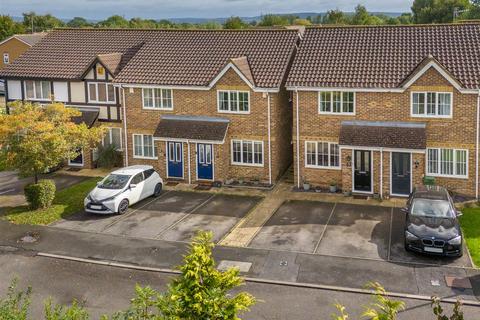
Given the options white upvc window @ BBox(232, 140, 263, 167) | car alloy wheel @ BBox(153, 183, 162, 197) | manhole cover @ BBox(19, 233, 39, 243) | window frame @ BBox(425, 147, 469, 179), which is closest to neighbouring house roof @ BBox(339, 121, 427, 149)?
window frame @ BBox(425, 147, 469, 179)

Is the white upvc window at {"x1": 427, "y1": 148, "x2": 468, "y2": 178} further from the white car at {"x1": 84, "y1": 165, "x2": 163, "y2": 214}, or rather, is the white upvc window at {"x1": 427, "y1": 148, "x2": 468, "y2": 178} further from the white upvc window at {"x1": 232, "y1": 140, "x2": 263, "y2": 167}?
the white car at {"x1": 84, "y1": 165, "x2": 163, "y2": 214}

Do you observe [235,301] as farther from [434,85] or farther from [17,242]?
[434,85]

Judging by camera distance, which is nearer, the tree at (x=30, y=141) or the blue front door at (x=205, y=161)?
the tree at (x=30, y=141)

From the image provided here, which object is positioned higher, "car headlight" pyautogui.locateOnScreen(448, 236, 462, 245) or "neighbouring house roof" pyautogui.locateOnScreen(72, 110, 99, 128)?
"neighbouring house roof" pyautogui.locateOnScreen(72, 110, 99, 128)

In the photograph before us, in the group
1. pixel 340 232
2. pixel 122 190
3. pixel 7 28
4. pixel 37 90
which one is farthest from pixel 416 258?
pixel 7 28

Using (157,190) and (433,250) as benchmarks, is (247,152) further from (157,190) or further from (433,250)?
(433,250)

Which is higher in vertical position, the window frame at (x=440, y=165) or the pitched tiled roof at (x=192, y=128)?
the pitched tiled roof at (x=192, y=128)

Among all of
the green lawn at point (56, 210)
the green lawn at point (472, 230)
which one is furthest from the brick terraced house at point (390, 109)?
the green lawn at point (56, 210)

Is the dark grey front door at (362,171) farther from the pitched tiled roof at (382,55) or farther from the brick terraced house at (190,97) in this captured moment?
the brick terraced house at (190,97)

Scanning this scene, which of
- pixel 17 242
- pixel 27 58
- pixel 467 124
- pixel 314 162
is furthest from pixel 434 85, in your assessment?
pixel 27 58
